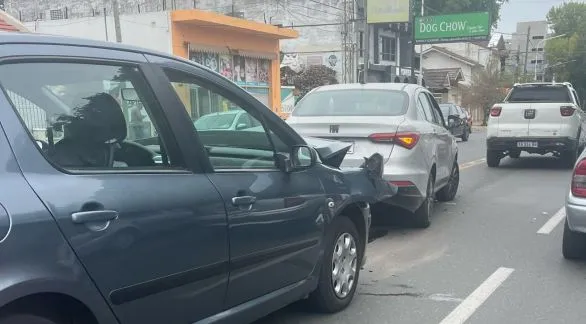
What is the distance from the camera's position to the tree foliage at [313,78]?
35.0 metres

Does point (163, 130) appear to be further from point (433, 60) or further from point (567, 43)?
point (567, 43)

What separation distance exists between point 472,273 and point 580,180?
1.27m

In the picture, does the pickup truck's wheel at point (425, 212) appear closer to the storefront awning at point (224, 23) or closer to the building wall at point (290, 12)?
the storefront awning at point (224, 23)

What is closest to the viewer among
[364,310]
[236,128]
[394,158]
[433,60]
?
[236,128]

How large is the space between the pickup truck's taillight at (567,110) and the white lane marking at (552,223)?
4941mm

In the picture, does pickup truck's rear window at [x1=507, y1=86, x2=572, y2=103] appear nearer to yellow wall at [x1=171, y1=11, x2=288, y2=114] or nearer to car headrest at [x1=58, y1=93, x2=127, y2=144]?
yellow wall at [x1=171, y1=11, x2=288, y2=114]

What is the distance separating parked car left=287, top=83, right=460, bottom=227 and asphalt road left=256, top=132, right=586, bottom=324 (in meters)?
0.57

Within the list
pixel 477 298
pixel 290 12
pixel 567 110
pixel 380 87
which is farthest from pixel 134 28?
pixel 477 298

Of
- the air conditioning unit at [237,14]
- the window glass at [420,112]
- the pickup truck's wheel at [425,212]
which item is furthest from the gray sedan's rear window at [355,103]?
the air conditioning unit at [237,14]

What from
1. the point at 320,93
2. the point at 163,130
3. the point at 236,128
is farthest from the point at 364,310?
the point at 320,93

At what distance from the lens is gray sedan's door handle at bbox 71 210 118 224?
2.51 metres

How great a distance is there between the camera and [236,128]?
397cm

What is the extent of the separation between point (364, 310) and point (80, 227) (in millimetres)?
2697

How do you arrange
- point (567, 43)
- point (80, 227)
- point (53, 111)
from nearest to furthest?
point (80, 227), point (53, 111), point (567, 43)
